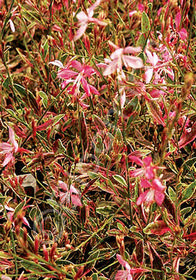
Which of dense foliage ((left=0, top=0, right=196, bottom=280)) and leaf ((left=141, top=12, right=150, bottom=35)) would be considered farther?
leaf ((left=141, top=12, right=150, bottom=35))

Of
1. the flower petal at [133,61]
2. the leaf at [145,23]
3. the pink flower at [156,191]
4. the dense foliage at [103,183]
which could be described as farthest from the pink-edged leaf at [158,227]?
the leaf at [145,23]

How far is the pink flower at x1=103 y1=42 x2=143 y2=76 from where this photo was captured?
0.77 m

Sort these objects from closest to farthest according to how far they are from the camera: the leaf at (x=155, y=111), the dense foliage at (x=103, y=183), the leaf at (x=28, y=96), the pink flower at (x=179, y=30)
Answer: the dense foliage at (x=103, y=183), the leaf at (x=155, y=111), the pink flower at (x=179, y=30), the leaf at (x=28, y=96)

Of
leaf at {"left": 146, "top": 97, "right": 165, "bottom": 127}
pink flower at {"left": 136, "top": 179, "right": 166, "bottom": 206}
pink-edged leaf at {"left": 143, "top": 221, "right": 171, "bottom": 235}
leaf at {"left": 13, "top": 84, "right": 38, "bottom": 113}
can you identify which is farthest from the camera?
leaf at {"left": 13, "top": 84, "right": 38, "bottom": 113}

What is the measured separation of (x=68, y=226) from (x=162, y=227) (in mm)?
427

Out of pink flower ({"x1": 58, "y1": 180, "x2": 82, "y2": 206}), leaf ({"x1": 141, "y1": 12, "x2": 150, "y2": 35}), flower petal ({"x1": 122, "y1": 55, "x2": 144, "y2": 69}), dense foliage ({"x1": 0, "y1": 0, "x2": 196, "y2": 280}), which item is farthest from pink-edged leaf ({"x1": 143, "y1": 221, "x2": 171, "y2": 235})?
leaf ({"x1": 141, "y1": 12, "x2": 150, "y2": 35})

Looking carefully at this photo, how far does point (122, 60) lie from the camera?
0.81m

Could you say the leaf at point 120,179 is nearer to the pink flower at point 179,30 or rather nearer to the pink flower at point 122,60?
the pink flower at point 122,60

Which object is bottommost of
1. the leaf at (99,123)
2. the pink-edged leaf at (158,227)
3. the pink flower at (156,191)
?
the pink-edged leaf at (158,227)

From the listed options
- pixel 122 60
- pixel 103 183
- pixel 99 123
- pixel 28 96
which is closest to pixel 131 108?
pixel 99 123

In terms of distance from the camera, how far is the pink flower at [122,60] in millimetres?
773

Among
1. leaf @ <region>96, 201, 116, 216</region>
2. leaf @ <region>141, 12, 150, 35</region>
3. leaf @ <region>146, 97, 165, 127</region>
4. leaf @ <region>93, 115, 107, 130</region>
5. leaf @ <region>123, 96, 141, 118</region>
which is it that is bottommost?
leaf @ <region>96, 201, 116, 216</region>

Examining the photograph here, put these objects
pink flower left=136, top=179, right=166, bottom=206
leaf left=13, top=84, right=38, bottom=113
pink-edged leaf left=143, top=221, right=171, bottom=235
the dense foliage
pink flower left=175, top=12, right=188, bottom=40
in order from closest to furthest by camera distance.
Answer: pink flower left=136, top=179, right=166, bottom=206, pink-edged leaf left=143, top=221, right=171, bottom=235, the dense foliage, pink flower left=175, top=12, right=188, bottom=40, leaf left=13, top=84, right=38, bottom=113

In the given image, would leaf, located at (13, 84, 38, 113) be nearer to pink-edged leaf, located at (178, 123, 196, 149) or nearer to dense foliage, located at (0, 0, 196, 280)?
dense foliage, located at (0, 0, 196, 280)
